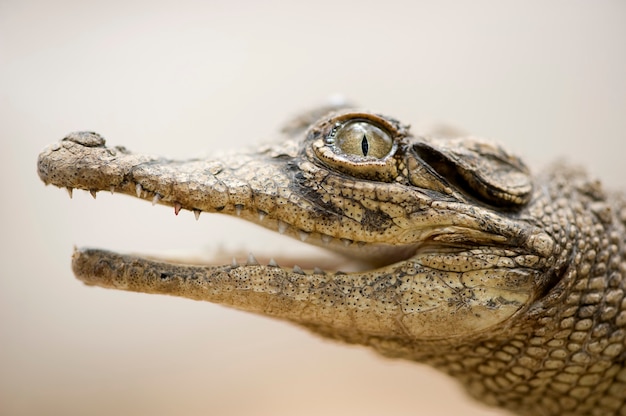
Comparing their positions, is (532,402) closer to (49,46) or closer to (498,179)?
(498,179)

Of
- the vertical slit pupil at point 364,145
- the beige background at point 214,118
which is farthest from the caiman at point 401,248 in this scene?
the beige background at point 214,118

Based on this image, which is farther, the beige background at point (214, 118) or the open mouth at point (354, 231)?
the beige background at point (214, 118)

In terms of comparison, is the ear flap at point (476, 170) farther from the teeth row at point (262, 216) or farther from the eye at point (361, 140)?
the teeth row at point (262, 216)

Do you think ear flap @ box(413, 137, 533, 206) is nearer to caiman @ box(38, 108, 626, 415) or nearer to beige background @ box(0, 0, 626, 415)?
caiman @ box(38, 108, 626, 415)

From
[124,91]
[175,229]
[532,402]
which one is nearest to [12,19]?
[124,91]

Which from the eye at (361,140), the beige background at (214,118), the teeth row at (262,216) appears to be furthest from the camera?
the beige background at (214,118)

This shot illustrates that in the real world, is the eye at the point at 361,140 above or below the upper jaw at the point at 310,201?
above
